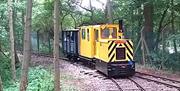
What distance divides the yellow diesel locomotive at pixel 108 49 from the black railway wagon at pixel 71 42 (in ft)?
6.74

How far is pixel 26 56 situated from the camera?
34.7 feet

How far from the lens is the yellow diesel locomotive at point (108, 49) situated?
62.6ft

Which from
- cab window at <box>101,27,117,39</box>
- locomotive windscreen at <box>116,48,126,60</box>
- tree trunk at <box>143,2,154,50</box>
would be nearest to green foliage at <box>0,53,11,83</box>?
cab window at <box>101,27,117,39</box>

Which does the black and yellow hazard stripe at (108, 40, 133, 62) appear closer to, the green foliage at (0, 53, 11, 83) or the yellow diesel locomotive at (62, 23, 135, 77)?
the yellow diesel locomotive at (62, 23, 135, 77)

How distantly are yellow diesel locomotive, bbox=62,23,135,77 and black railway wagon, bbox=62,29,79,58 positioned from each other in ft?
6.74

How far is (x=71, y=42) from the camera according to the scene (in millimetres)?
28766

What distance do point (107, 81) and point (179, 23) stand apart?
1373 cm

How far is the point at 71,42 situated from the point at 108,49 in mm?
9883

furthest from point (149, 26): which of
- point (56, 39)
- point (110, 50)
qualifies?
point (56, 39)

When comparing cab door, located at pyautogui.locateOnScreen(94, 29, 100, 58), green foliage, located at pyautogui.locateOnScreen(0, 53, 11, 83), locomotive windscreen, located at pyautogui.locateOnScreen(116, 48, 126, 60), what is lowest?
green foliage, located at pyautogui.locateOnScreen(0, 53, 11, 83)

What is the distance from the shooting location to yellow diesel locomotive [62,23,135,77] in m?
19.1

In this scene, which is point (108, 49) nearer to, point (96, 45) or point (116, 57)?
point (116, 57)

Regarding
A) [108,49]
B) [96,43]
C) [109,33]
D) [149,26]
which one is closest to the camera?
[108,49]

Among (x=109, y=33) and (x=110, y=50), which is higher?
(x=109, y=33)
